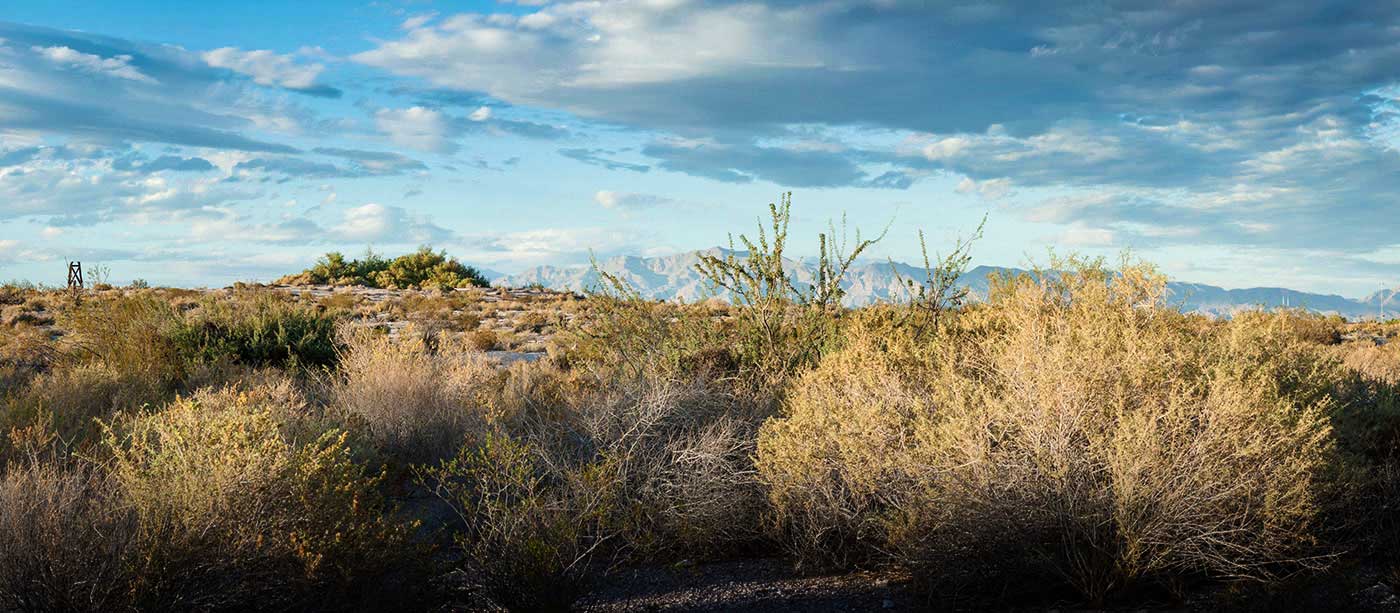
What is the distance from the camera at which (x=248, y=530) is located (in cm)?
514

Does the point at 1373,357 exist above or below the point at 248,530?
above

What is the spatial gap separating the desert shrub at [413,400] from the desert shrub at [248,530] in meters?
3.07

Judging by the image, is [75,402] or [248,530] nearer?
[248,530]

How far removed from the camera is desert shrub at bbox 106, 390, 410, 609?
499 cm

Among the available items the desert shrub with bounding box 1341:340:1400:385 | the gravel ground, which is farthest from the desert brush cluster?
the desert shrub with bounding box 1341:340:1400:385

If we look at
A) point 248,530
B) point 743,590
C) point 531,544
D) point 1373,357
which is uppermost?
point 1373,357

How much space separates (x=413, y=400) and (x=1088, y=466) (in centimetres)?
692

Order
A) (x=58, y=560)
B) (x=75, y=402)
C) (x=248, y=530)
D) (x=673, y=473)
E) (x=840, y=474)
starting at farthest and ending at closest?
(x=75, y=402), (x=673, y=473), (x=840, y=474), (x=248, y=530), (x=58, y=560)

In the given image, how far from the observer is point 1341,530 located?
6.27m

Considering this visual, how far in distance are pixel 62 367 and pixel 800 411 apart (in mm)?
11170

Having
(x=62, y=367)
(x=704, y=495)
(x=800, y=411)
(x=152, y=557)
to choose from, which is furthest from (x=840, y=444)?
(x=62, y=367)

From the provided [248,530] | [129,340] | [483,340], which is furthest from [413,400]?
[483,340]

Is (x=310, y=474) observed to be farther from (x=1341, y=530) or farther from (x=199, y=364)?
(x=199, y=364)

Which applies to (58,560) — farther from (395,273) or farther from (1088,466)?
(395,273)
